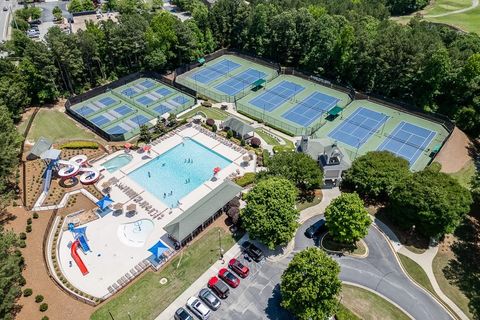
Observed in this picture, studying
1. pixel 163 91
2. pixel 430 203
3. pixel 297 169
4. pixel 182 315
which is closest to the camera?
pixel 182 315

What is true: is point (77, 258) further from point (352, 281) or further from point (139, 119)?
point (352, 281)

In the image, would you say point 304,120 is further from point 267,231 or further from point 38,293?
point 38,293

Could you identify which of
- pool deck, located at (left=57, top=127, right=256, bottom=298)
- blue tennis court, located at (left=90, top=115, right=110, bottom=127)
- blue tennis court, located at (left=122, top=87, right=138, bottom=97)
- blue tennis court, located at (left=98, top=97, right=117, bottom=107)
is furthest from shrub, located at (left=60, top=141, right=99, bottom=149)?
blue tennis court, located at (left=122, top=87, right=138, bottom=97)

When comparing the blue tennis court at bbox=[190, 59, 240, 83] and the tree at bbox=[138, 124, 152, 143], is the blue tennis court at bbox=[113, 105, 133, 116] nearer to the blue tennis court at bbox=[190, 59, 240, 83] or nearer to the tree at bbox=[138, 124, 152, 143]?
the tree at bbox=[138, 124, 152, 143]

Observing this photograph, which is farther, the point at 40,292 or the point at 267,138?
the point at 267,138

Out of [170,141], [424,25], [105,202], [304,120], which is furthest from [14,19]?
[424,25]

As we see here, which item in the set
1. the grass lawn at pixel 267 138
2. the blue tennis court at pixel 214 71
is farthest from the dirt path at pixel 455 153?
the blue tennis court at pixel 214 71

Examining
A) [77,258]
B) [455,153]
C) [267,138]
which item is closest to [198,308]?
[77,258]
